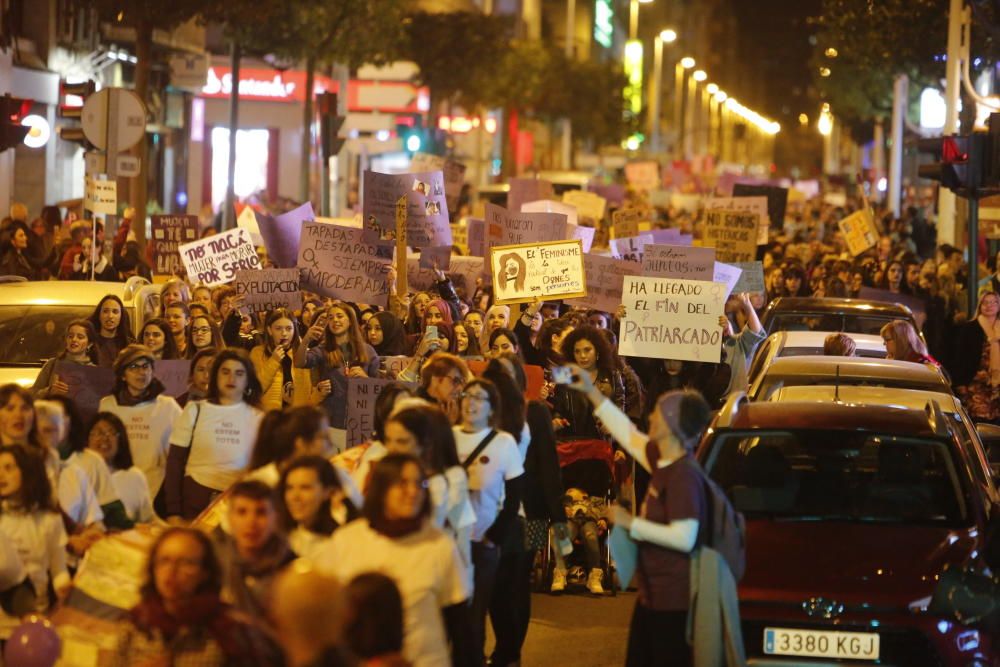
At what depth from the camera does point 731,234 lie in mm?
20219

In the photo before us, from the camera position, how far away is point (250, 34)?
122ft

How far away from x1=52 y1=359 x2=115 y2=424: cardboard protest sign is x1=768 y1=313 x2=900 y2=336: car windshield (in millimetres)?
6146

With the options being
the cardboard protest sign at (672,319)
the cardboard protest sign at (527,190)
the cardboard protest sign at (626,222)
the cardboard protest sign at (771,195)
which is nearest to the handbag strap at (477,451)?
the cardboard protest sign at (672,319)

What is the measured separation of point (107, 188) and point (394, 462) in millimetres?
12985

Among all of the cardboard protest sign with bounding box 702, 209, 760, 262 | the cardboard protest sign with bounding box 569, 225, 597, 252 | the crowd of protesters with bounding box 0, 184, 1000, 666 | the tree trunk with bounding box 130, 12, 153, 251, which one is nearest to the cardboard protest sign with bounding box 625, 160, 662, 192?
the tree trunk with bounding box 130, 12, 153, 251

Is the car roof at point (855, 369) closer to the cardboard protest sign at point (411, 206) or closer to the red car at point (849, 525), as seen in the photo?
the red car at point (849, 525)

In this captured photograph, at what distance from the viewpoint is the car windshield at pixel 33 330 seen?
12.4 m

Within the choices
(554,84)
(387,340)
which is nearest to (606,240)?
(387,340)

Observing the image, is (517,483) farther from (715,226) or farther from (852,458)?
(715,226)

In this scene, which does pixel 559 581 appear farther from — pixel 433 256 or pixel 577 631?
pixel 433 256

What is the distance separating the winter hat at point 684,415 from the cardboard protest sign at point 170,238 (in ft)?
40.7

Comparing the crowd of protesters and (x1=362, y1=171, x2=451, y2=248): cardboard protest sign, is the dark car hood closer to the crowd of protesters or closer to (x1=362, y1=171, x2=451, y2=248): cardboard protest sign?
the crowd of protesters

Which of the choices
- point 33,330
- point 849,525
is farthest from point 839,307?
point 849,525

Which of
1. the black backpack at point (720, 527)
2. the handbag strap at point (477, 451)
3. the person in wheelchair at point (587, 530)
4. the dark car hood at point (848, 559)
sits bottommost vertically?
the person in wheelchair at point (587, 530)
